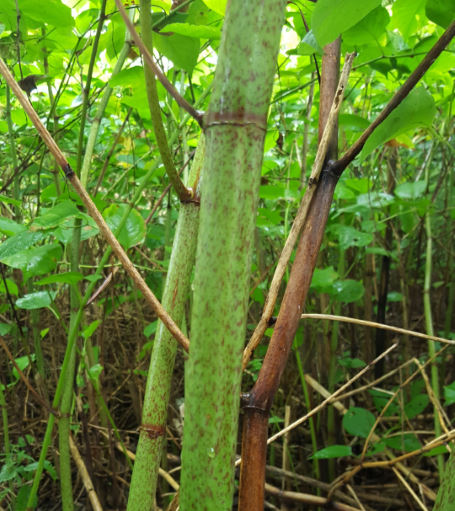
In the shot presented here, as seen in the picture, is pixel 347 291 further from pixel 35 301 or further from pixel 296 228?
pixel 296 228

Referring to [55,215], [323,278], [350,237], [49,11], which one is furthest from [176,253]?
[350,237]

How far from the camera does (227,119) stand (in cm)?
32

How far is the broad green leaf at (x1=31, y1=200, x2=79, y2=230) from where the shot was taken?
70 cm

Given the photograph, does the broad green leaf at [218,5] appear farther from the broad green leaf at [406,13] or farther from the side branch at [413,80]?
the side branch at [413,80]

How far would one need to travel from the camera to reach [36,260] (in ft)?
2.68

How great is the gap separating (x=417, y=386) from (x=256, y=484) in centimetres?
148

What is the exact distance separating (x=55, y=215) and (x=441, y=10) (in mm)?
543

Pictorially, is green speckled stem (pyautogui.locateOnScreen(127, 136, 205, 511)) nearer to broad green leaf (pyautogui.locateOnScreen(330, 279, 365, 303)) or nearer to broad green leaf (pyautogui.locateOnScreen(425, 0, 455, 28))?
broad green leaf (pyautogui.locateOnScreen(425, 0, 455, 28))

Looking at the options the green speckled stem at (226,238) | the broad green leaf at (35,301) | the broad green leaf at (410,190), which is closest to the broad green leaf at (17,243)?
the broad green leaf at (35,301)

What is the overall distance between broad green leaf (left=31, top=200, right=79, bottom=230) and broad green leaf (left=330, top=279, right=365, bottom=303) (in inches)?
35.9

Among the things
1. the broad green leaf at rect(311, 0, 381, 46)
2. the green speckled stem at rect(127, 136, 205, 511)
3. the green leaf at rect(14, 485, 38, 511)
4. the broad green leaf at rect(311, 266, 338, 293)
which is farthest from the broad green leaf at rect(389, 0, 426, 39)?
the green leaf at rect(14, 485, 38, 511)

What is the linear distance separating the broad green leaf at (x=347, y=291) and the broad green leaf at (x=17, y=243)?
95 centimetres

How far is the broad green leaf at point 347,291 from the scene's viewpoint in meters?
1.43

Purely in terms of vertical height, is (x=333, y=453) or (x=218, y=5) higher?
(x=218, y=5)
